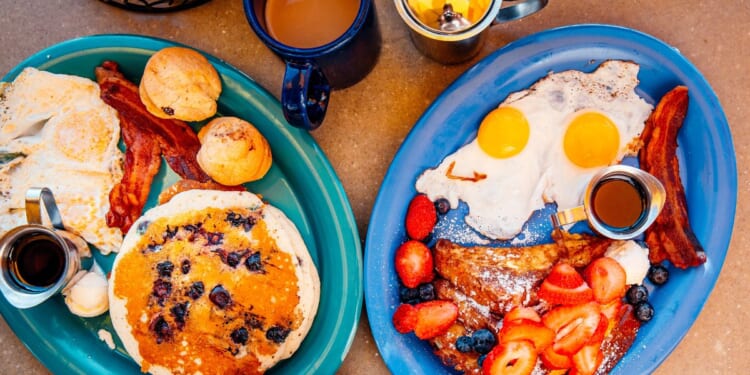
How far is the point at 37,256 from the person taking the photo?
1.76 metres

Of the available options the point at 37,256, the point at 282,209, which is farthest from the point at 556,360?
the point at 37,256

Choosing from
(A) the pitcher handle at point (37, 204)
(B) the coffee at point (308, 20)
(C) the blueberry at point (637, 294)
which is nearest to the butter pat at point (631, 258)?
(C) the blueberry at point (637, 294)

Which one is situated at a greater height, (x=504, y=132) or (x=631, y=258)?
(x=504, y=132)

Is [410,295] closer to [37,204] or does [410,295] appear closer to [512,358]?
[512,358]

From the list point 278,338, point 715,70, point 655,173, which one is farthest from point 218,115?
point 715,70

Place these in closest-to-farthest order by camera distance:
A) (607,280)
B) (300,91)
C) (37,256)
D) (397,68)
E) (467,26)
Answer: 1. (300,91)
2. (467,26)
3. (607,280)
4. (37,256)
5. (397,68)

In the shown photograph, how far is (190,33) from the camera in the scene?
191 cm

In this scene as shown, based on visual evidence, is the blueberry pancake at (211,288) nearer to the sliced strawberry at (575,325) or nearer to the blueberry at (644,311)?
the sliced strawberry at (575,325)

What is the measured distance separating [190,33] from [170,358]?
3.12 feet

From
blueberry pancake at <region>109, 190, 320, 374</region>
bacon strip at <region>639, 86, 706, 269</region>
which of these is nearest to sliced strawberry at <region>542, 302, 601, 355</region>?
bacon strip at <region>639, 86, 706, 269</region>

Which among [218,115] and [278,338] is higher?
[218,115]

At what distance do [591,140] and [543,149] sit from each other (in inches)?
5.0

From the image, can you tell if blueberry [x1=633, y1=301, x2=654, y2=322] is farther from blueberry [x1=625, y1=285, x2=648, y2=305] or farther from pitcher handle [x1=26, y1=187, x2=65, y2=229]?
pitcher handle [x1=26, y1=187, x2=65, y2=229]

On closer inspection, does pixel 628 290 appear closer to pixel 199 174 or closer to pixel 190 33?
pixel 199 174
